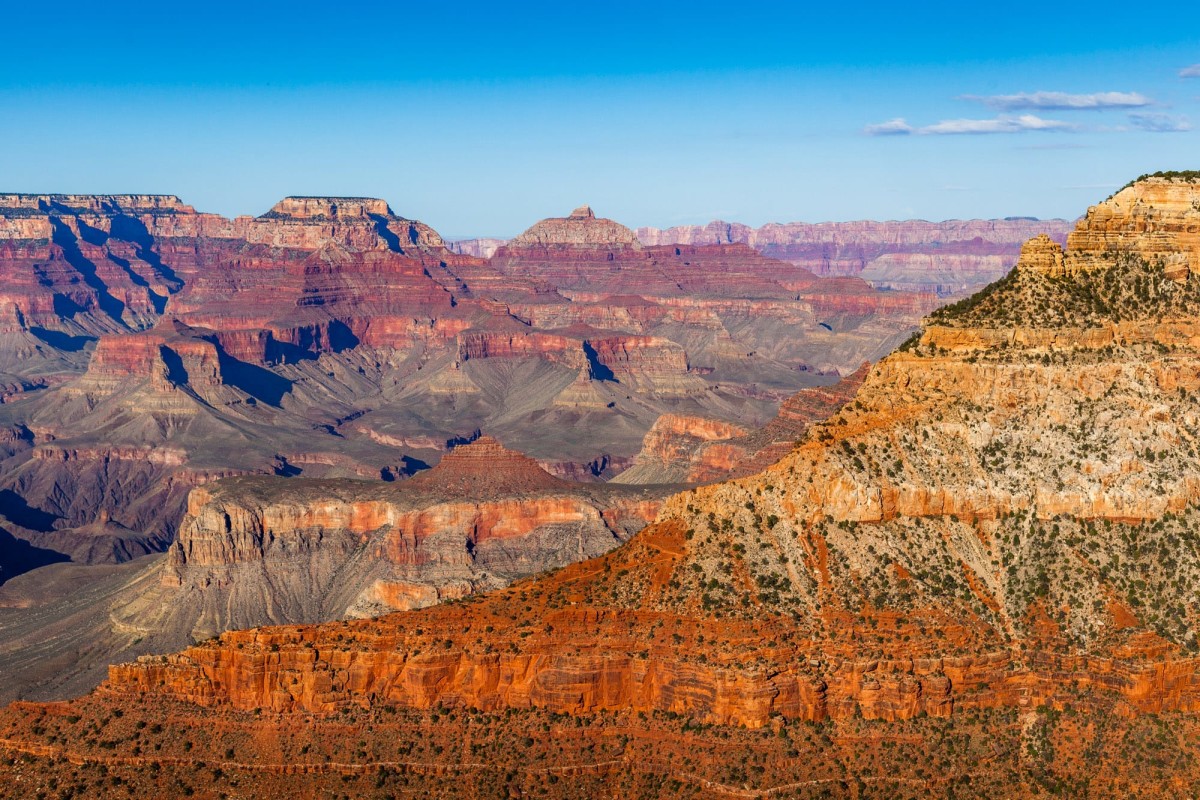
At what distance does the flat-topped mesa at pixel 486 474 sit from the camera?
11819cm

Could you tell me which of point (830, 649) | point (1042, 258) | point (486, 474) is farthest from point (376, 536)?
point (830, 649)

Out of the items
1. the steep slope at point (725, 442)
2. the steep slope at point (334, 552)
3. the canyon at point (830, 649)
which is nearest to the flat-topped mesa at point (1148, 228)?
the canyon at point (830, 649)

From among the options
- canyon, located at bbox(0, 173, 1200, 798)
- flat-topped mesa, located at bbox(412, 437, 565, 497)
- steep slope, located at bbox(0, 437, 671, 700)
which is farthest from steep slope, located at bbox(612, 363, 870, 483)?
canyon, located at bbox(0, 173, 1200, 798)

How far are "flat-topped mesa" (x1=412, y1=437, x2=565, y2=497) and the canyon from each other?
57382mm

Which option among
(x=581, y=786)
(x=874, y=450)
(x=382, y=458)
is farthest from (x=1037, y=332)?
(x=382, y=458)

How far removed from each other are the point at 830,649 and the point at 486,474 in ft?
230

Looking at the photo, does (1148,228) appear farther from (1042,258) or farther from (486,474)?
(486,474)

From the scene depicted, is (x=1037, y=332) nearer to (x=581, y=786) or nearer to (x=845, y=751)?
(x=845, y=751)

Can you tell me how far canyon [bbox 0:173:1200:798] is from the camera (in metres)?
51.1

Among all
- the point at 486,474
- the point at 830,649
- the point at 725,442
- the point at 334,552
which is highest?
the point at 830,649

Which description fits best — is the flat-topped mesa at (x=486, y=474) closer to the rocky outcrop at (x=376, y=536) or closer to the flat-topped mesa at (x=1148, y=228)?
the rocky outcrop at (x=376, y=536)

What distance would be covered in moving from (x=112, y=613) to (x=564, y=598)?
231 ft

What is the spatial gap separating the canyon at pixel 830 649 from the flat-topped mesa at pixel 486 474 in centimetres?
5738

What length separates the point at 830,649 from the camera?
52.1m
